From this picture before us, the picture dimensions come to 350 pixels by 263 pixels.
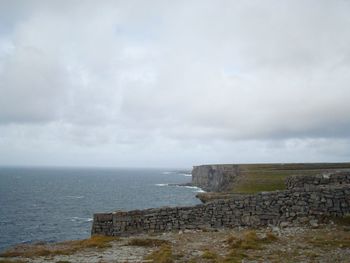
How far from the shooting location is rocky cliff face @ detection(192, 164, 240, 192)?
11450 centimetres

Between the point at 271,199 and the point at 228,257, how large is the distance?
7.26 meters

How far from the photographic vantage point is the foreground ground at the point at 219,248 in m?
12.3

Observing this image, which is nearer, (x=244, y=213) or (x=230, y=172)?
(x=244, y=213)

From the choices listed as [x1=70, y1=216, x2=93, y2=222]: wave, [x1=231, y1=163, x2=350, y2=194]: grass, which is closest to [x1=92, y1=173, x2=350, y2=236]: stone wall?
[x1=231, y1=163, x2=350, y2=194]: grass

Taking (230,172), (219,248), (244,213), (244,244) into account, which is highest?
(244,213)

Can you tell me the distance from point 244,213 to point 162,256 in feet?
24.5

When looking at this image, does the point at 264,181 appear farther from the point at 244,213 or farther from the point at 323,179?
the point at 244,213

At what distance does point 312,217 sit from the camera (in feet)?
59.0

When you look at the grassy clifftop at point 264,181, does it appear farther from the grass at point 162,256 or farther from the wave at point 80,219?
the grass at point 162,256

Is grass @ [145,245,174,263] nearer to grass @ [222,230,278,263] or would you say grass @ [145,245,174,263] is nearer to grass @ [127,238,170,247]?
grass @ [127,238,170,247]

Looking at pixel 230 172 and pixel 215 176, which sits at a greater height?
pixel 230 172

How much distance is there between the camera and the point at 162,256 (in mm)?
12734

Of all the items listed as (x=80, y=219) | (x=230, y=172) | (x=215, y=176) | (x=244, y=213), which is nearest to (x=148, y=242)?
(x=244, y=213)

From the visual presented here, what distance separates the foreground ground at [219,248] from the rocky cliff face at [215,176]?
90943mm
